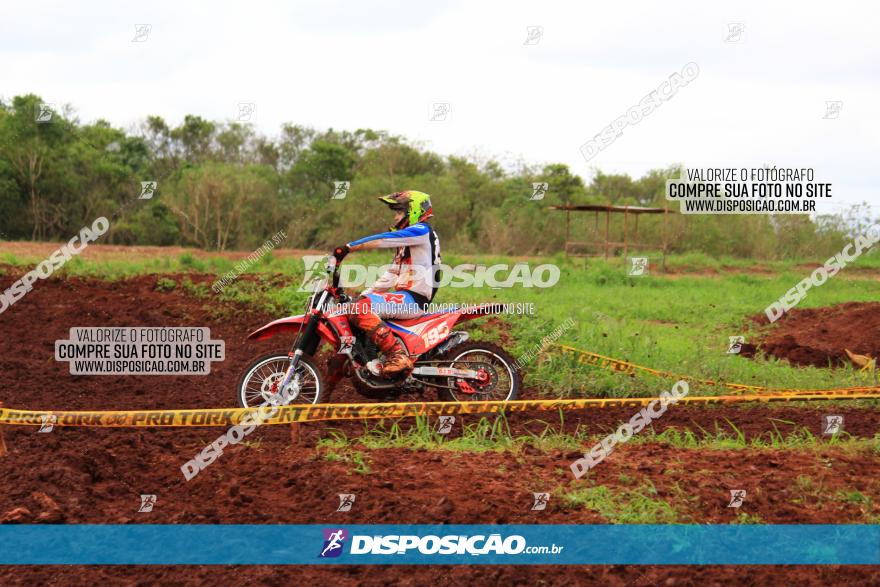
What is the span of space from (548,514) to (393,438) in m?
2.76

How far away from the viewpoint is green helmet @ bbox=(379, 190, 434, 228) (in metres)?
8.59

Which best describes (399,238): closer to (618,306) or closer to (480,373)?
(480,373)

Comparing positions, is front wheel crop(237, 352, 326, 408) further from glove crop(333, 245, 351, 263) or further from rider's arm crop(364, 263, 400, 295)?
rider's arm crop(364, 263, 400, 295)

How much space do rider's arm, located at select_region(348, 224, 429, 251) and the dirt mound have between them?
607 centimetres

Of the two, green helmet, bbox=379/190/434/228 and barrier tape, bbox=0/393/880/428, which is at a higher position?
green helmet, bbox=379/190/434/228

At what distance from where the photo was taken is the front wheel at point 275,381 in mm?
8039

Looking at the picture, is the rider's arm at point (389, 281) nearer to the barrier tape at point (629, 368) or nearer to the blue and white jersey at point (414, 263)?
the blue and white jersey at point (414, 263)

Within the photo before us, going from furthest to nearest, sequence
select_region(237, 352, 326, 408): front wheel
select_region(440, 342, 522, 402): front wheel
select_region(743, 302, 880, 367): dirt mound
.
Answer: select_region(743, 302, 880, 367): dirt mound, select_region(440, 342, 522, 402): front wheel, select_region(237, 352, 326, 408): front wheel

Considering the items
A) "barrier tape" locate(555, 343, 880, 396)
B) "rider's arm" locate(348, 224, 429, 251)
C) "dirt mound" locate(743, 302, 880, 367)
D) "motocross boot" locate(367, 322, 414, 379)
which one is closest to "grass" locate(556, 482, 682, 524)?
"motocross boot" locate(367, 322, 414, 379)

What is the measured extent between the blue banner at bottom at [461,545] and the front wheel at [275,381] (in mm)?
2861

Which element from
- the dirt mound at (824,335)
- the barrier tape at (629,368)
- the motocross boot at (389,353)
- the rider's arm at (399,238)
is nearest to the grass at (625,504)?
the motocross boot at (389,353)

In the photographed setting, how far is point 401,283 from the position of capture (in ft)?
28.7

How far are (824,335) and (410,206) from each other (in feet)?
26.1

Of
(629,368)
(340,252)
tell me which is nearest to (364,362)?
(340,252)
